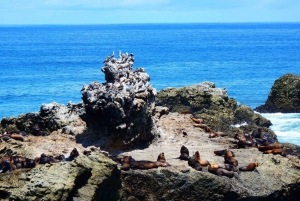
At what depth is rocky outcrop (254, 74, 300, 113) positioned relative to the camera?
31.6m

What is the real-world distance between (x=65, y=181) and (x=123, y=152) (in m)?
4.30

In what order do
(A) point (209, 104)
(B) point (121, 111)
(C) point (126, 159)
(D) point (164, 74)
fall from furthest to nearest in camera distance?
1. (D) point (164, 74)
2. (A) point (209, 104)
3. (B) point (121, 111)
4. (C) point (126, 159)

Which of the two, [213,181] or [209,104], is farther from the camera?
[209,104]

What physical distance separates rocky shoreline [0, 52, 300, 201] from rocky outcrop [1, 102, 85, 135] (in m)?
0.03

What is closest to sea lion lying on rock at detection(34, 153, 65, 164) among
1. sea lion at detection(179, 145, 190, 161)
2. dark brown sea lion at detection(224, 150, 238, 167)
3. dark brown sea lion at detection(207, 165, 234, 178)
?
sea lion at detection(179, 145, 190, 161)

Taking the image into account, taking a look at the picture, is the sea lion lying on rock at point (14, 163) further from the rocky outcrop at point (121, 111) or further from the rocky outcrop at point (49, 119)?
the rocky outcrop at point (49, 119)

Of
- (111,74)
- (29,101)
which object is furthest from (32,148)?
(29,101)

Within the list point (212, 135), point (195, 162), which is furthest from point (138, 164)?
point (212, 135)

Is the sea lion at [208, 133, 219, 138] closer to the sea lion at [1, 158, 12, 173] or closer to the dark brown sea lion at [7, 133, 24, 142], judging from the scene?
the dark brown sea lion at [7, 133, 24, 142]

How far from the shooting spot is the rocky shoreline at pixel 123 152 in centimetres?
1012

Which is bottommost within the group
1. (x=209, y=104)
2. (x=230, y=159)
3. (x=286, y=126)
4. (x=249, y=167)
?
(x=286, y=126)

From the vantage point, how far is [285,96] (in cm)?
3219

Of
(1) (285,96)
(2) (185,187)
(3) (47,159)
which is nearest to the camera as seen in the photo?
(2) (185,187)

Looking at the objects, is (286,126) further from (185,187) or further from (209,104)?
(185,187)
